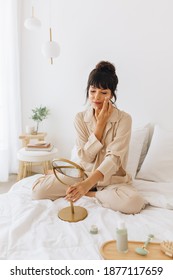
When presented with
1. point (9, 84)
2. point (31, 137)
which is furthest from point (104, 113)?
point (9, 84)

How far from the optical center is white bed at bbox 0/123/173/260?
111 centimetres

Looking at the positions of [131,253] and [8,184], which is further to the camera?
[8,184]

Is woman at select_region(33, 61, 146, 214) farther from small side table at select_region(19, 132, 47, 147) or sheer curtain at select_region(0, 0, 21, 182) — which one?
sheer curtain at select_region(0, 0, 21, 182)

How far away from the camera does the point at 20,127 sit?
10.4 feet

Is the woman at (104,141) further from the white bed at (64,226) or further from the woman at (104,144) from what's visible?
the white bed at (64,226)

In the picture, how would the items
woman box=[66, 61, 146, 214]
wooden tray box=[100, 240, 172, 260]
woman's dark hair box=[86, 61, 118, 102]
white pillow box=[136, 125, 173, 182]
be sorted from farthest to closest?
white pillow box=[136, 125, 173, 182], woman's dark hair box=[86, 61, 118, 102], woman box=[66, 61, 146, 214], wooden tray box=[100, 240, 172, 260]

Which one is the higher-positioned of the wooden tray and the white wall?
the white wall

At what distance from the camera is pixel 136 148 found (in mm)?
2154

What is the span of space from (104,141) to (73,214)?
0.55 metres

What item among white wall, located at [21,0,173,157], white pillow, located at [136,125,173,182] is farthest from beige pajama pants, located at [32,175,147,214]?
white wall, located at [21,0,173,157]

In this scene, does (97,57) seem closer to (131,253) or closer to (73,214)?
(73,214)

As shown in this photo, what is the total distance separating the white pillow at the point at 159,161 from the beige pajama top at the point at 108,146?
0.27 metres

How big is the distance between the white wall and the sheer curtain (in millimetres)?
107

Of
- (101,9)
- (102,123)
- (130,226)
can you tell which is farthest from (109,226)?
(101,9)
